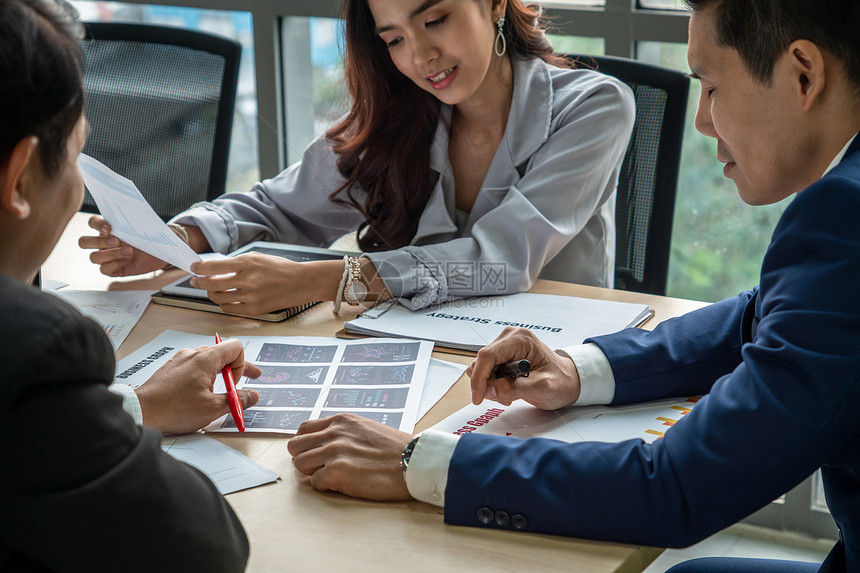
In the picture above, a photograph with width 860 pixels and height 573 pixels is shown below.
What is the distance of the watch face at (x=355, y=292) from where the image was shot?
136 centimetres

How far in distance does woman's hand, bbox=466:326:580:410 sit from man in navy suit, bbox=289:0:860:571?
15 cm

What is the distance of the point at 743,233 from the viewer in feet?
7.63

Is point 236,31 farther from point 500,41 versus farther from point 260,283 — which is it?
point 260,283

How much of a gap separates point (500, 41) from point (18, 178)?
1238 millimetres

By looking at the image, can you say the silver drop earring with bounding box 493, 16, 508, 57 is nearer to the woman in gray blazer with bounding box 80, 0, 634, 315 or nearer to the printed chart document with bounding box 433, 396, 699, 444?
the woman in gray blazer with bounding box 80, 0, 634, 315

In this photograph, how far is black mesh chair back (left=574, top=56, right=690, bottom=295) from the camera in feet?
5.25

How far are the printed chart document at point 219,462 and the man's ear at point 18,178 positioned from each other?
0.33m

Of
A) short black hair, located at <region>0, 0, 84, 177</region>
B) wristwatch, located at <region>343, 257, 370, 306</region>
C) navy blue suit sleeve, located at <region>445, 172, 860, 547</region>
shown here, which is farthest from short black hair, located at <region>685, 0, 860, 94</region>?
wristwatch, located at <region>343, 257, 370, 306</region>

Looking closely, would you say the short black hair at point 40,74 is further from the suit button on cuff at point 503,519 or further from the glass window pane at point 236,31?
the glass window pane at point 236,31

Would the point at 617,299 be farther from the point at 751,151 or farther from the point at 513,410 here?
the point at 751,151

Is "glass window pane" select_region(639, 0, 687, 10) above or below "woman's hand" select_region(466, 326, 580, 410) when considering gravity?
above

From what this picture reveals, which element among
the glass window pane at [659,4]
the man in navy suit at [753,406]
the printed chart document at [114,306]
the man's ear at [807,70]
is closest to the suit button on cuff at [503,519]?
the man in navy suit at [753,406]

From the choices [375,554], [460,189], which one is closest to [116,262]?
[460,189]

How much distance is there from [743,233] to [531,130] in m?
1.00
